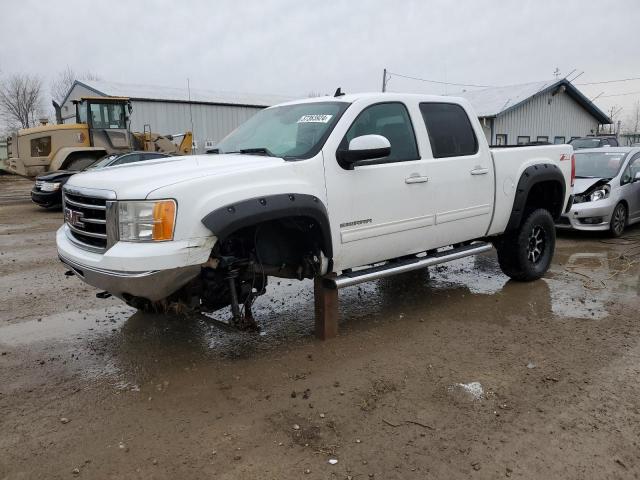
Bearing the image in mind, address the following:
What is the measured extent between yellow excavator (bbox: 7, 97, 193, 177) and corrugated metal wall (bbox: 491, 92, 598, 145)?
19.5 meters

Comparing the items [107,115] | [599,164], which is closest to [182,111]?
[107,115]

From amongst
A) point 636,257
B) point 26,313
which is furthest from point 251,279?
point 636,257

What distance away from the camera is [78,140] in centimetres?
1750

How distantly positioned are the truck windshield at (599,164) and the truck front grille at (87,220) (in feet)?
28.7

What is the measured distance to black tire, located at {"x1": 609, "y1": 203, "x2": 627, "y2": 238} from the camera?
8.90 m

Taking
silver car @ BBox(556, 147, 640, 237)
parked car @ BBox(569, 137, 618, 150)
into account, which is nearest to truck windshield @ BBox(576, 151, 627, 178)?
silver car @ BBox(556, 147, 640, 237)

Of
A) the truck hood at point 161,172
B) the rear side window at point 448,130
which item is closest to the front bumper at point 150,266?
the truck hood at point 161,172

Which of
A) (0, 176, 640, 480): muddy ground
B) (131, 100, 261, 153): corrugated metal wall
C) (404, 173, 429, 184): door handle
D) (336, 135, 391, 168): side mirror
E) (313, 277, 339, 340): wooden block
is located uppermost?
(131, 100, 261, 153): corrugated metal wall

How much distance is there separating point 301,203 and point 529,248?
3.62 metres

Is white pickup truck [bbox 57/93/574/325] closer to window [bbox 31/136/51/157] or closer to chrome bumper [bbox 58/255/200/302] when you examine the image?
chrome bumper [bbox 58/255/200/302]

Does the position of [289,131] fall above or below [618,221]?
above

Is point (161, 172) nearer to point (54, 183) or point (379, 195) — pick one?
point (379, 195)

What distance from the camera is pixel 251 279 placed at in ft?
13.0

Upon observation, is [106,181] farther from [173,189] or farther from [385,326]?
[385,326]
